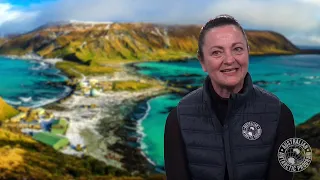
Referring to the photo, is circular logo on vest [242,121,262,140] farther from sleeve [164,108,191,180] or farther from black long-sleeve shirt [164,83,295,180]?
sleeve [164,108,191,180]

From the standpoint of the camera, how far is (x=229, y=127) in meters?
2.75

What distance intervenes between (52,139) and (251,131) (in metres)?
51.9

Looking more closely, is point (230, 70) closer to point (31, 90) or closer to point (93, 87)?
point (93, 87)

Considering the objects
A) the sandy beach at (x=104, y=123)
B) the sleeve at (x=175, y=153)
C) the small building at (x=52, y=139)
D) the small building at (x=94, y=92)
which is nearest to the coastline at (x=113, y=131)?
the sandy beach at (x=104, y=123)

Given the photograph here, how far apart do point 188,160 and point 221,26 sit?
116cm

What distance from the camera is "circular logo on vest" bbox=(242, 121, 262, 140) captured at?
8.84 ft

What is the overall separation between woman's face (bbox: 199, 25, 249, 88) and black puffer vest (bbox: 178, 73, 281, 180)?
15cm

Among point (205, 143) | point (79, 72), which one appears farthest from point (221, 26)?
point (79, 72)

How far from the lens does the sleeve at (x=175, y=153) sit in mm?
2809

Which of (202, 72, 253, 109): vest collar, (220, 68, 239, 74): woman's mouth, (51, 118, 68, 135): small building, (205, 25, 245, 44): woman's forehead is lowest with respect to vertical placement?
(51, 118, 68, 135): small building

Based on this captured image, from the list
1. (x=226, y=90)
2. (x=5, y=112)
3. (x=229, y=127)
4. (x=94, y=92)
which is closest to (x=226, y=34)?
(x=226, y=90)

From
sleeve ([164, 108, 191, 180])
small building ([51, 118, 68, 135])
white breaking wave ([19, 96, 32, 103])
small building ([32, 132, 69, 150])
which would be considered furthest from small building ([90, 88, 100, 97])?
sleeve ([164, 108, 191, 180])

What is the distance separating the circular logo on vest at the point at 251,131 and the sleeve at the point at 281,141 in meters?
0.18

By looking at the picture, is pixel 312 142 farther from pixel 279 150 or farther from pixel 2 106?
pixel 2 106
